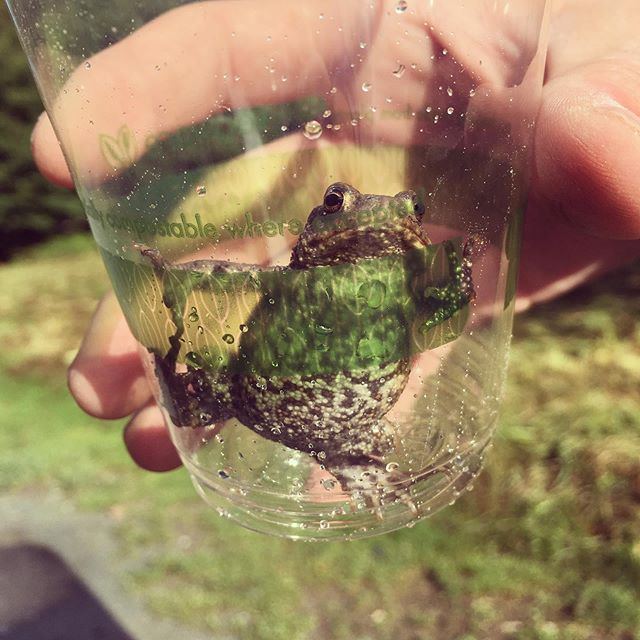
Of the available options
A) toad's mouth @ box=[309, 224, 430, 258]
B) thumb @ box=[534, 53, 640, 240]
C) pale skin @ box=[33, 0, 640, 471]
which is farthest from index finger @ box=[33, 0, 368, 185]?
thumb @ box=[534, 53, 640, 240]

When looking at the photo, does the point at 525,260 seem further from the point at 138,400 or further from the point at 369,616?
the point at 369,616

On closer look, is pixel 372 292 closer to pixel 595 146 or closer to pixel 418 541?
pixel 595 146

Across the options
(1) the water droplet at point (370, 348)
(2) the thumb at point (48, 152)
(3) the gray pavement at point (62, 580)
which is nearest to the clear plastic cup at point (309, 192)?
(1) the water droplet at point (370, 348)

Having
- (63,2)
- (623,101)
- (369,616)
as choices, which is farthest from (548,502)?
(63,2)

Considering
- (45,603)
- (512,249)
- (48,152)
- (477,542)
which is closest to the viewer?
(512,249)

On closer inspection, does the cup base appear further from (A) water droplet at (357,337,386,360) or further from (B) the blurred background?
(B) the blurred background

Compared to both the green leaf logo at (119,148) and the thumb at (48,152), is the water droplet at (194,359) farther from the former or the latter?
the thumb at (48,152)

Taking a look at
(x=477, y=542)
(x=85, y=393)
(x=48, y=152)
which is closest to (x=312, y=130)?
(x=48, y=152)
